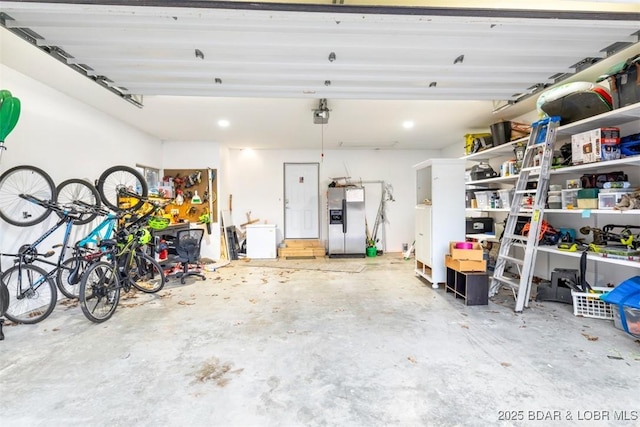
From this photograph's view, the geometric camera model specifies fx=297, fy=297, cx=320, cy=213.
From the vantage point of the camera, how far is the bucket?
14.5 feet

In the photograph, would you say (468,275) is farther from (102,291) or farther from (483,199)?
(102,291)

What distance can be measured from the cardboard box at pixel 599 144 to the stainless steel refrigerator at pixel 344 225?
13.7 ft

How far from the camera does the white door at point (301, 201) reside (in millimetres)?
7488

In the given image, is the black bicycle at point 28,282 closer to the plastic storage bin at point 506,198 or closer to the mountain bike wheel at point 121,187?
the mountain bike wheel at point 121,187

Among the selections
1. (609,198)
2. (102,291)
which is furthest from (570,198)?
(102,291)

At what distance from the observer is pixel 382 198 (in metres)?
7.54

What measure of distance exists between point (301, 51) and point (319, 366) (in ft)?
8.50

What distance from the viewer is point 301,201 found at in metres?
7.50

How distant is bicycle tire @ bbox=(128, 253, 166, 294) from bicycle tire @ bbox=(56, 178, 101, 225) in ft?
2.59

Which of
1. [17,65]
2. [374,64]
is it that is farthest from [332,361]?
[17,65]

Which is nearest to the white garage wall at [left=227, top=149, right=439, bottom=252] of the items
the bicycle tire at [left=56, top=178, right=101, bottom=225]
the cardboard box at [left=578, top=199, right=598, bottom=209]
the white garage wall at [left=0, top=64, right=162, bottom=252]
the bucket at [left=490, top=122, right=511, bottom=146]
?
the white garage wall at [left=0, top=64, right=162, bottom=252]

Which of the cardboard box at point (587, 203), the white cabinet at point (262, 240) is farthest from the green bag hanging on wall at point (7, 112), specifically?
the cardboard box at point (587, 203)

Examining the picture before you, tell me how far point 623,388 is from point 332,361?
187 cm

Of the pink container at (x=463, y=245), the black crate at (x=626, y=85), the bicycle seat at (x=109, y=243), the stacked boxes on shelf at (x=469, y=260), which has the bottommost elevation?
the stacked boxes on shelf at (x=469, y=260)
